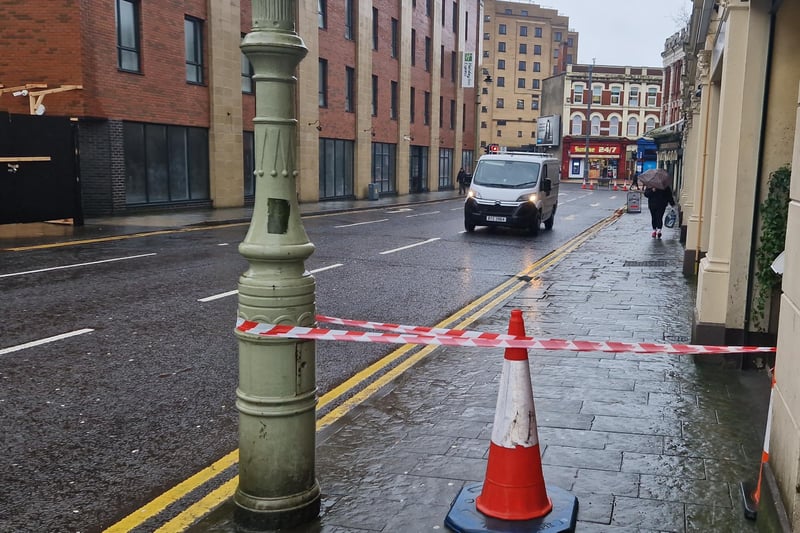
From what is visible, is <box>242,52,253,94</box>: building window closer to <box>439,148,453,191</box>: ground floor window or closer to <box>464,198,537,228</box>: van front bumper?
<box>464,198,537,228</box>: van front bumper

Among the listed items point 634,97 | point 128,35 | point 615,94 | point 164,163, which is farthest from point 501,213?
point 634,97

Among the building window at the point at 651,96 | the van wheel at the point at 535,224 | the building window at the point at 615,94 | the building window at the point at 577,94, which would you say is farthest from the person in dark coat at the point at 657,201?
the building window at the point at 651,96

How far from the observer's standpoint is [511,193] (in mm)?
20516

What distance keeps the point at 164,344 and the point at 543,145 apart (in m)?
84.4

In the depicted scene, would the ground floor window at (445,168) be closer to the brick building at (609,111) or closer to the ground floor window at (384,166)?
the ground floor window at (384,166)

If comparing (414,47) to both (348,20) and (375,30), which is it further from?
(348,20)

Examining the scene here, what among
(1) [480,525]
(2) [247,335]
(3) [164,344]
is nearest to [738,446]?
(1) [480,525]

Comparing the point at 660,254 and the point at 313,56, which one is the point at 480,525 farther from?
the point at 313,56

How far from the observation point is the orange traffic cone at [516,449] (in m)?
3.66

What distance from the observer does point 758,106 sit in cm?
650

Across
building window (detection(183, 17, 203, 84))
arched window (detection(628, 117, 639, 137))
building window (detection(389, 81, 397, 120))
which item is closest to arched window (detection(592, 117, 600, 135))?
arched window (detection(628, 117, 639, 137))

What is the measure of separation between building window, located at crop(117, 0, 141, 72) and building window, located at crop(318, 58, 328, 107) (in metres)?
13.3

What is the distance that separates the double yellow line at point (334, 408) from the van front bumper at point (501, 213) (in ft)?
26.6

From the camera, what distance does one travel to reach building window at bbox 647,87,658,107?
88312 mm
